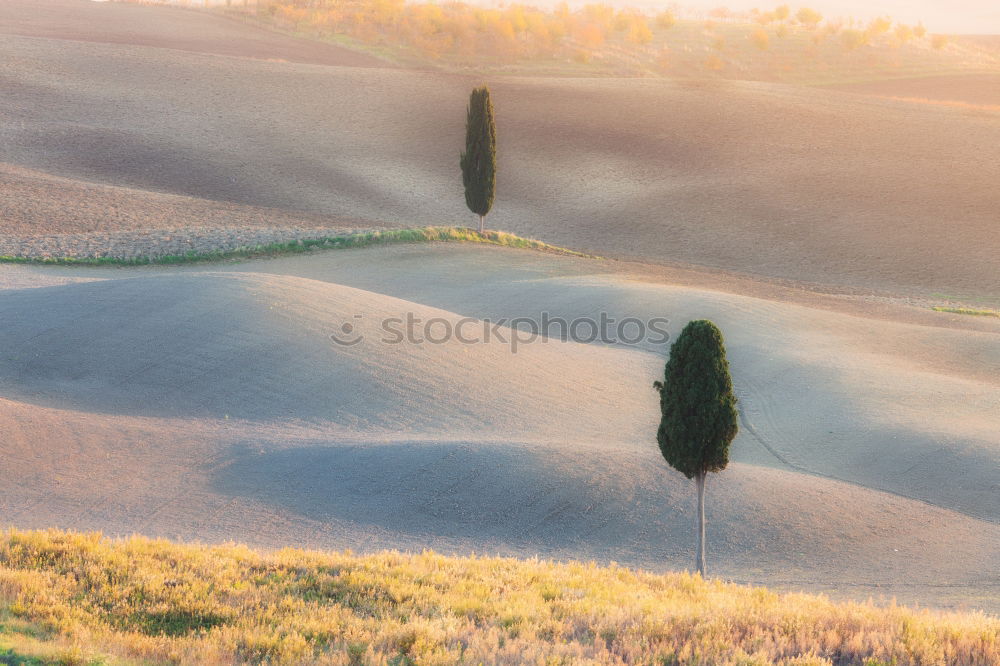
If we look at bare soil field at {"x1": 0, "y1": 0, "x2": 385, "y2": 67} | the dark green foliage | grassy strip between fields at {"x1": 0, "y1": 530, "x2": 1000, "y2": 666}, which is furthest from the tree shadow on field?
bare soil field at {"x1": 0, "y1": 0, "x2": 385, "y2": 67}

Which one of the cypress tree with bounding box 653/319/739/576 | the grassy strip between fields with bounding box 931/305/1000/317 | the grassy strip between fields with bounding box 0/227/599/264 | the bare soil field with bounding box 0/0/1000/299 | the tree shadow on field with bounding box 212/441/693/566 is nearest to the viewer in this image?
the cypress tree with bounding box 653/319/739/576

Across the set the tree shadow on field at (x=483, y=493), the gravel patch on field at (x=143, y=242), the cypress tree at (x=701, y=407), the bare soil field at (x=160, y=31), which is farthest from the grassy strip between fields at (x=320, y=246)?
the bare soil field at (x=160, y=31)

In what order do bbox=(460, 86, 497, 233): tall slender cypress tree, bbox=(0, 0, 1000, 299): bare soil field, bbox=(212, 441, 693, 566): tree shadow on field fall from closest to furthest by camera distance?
bbox=(212, 441, 693, 566): tree shadow on field → bbox=(460, 86, 497, 233): tall slender cypress tree → bbox=(0, 0, 1000, 299): bare soil field

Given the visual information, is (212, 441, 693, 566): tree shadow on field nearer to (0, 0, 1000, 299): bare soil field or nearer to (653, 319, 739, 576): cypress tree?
A: (653, 319, 739, 576): cypress tree

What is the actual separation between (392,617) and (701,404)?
5.42 meters

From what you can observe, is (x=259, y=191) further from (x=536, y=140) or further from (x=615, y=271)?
(x=615, y=271)

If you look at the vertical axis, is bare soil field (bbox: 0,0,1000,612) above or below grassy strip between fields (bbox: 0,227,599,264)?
above

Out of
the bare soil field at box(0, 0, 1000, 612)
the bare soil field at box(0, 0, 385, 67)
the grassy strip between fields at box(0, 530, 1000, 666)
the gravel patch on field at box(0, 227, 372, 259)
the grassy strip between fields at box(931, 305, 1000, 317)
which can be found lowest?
the gravel patch on field at box(0, 227, 372, 259)

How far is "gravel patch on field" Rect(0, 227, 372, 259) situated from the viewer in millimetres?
34156

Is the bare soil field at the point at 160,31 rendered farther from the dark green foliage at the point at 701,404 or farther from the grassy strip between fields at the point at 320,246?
the dark green foliage at the point at 701,404

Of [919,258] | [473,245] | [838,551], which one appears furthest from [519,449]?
[919,258]

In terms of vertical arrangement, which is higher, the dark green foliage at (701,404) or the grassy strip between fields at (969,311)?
the dark green foliage at (701,404)

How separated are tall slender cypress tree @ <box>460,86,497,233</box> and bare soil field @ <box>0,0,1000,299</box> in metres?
7.67

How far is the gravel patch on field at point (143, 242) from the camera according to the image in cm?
3416
